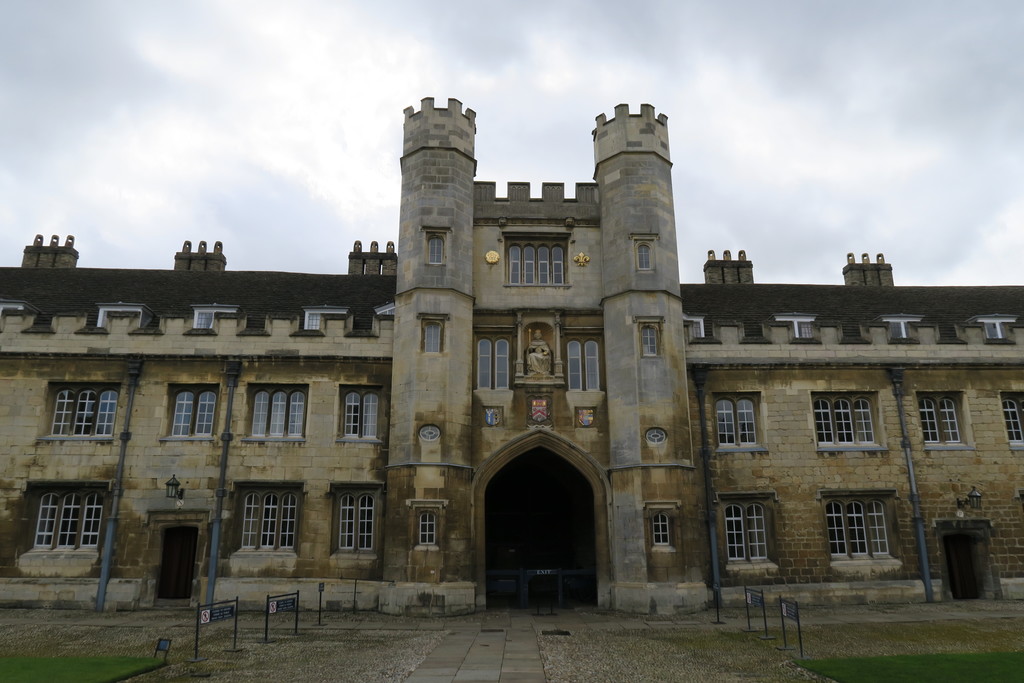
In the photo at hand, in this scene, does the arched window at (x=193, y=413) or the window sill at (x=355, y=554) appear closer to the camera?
the window sill at (x=355, y=554)

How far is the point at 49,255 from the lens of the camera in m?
30.4

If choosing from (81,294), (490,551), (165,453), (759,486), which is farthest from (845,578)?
(81,294)

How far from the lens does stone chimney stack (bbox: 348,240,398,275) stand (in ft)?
100

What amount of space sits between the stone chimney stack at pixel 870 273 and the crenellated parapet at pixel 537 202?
51.5 ft

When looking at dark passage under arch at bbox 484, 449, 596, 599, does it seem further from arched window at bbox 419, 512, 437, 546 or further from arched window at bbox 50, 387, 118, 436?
arched window at bbox 50, 387, 118, 436

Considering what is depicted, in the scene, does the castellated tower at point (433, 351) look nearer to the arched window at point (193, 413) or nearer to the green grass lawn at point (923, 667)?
the arched window at point (193, 413)

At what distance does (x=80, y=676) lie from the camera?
37.1 feet

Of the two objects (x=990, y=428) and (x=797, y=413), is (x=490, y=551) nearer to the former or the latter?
(x=797, y=413)

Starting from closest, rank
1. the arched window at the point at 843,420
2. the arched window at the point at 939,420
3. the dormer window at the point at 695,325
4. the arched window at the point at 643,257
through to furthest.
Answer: the arched window at the point at 643,257 → the arched window at the point at 843,420 → the arched window at the point at 939,420 → the dormer window at the point at 695,325

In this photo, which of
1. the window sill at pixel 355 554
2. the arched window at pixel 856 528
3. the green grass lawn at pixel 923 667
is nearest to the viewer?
the green grass lawn at pixel 923 667

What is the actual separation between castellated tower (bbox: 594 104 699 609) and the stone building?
0.08 meters

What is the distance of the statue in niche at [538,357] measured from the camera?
21.7 m

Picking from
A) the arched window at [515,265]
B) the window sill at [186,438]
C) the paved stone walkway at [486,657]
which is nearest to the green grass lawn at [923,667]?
the paved stone walkway at [486,657]

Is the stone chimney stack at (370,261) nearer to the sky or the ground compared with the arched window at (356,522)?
nearer to the sky
